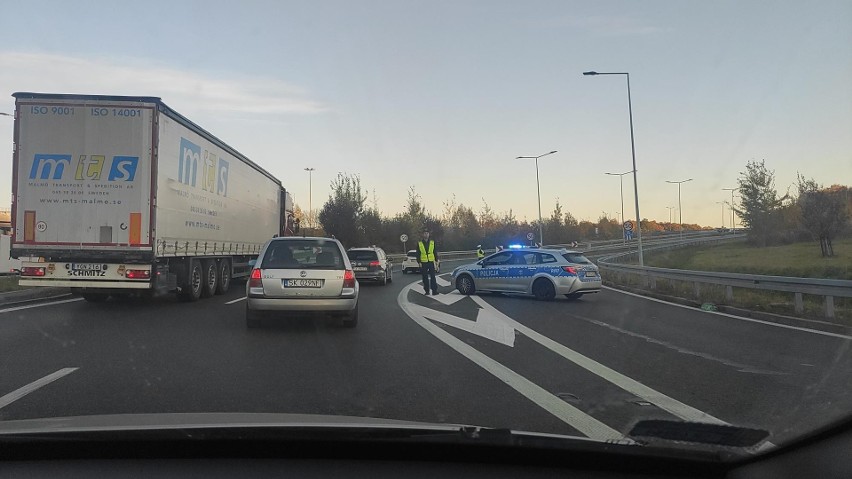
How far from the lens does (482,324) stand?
426 inches

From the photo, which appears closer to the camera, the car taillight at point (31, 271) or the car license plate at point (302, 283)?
the car license plate at point (302, 283)

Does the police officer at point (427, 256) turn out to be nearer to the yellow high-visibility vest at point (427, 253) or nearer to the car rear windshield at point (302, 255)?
the yellow high-visibility vest at point (427, 253)

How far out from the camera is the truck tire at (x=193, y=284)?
13867 millimetres

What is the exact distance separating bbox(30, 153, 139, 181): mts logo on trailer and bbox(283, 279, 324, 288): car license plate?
471 centimetres

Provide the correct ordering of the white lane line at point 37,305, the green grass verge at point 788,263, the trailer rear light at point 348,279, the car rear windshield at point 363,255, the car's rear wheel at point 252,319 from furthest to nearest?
the green grass verge at point 788,263 → the car rear windshield at point 363,255 → the white lane line at point 37,305 → the trailer rear light at point 348,279 → the car's rear wheel at point 252,319

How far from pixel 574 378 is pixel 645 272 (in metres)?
14.5

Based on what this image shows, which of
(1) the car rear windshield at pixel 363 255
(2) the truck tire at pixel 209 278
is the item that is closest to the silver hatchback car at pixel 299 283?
(2) the truck tire at pixel 209 278

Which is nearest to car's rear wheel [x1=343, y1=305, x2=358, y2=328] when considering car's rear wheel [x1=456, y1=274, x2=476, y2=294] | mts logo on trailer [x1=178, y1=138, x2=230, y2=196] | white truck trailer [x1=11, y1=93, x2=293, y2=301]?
white truck trailer [x1=11, y1=93, x2=293, y2=301]

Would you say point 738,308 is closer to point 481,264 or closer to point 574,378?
point 481,264

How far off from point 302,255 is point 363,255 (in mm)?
13159

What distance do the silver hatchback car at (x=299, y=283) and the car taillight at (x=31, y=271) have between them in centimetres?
522

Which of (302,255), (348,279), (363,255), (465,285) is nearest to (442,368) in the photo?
(348,279)

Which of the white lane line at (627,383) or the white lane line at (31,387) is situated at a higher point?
the white lane line at (31,387)

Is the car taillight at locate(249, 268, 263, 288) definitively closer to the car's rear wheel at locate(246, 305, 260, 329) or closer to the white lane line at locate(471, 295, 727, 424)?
the car's rear wheel at locate(246, 305, 260, 329)
